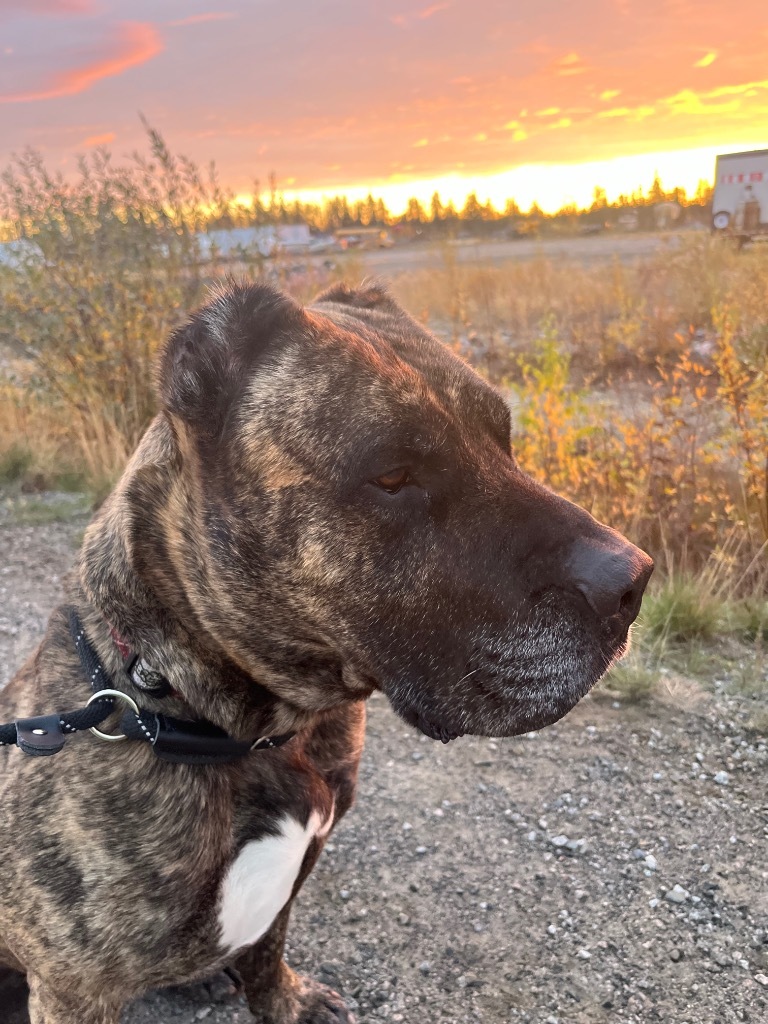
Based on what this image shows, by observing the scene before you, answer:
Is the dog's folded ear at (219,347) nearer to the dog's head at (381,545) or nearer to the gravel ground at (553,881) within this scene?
the dog's head at (381,545)

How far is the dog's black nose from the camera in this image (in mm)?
1508

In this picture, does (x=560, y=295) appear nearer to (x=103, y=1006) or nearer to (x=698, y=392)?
(x=698, y=392)

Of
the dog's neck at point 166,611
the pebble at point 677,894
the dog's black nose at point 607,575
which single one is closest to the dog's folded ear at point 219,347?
the dog's neck at point 166,611

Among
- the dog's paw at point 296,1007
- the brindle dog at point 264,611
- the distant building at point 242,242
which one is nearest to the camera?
the brindle dog at point 264,611

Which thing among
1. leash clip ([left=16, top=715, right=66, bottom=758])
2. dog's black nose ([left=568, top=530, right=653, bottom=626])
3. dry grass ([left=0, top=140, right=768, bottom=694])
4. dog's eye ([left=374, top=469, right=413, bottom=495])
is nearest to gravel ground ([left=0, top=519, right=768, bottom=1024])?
dry grass ([left=0, top=140, right=768, bottom=694])

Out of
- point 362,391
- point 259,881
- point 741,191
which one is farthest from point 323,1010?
point 741,191

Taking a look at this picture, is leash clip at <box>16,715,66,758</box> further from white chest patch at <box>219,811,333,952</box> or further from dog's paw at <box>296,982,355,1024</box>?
dog's paw at <box>296,982,355,1024</box>

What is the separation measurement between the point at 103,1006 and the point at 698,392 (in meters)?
3.61

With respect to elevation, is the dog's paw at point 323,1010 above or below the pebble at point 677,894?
below

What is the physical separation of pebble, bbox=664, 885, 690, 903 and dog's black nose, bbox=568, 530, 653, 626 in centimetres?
148

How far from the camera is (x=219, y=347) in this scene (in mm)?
1744

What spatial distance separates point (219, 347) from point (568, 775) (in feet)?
7.39

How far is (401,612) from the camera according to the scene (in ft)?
5.35

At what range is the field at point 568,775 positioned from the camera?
235 centimetres
